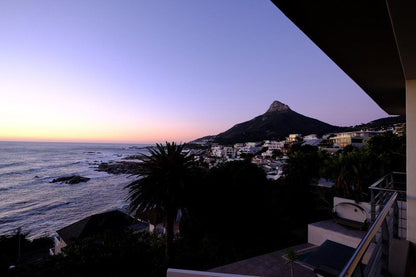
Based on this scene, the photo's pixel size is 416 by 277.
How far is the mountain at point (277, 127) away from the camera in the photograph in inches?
3681

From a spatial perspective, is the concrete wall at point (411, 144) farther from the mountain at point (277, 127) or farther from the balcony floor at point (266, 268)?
the mountain at point (277, 127)

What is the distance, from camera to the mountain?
307 feet

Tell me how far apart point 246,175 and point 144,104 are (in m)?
17.2

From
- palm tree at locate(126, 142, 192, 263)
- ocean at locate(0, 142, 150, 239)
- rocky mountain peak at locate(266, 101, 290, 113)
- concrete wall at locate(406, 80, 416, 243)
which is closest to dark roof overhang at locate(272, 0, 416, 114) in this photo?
concrete wall at locate(406, 80, 416, 243)

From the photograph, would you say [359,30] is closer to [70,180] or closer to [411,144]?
[411,144]

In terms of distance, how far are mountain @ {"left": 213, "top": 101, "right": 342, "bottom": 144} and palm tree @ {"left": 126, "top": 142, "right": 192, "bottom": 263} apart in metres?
85.3

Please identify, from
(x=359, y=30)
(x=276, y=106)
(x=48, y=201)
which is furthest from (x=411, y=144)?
(x=276, y=106)

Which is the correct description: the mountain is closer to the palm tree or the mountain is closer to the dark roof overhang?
the palm tree

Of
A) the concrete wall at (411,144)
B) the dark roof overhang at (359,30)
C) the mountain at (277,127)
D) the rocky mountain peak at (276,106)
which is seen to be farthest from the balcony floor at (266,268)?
the rocky mountain peak at (276,106)

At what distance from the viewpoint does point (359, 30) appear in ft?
4.87

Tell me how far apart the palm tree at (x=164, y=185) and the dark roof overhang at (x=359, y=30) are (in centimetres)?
Answer: 738

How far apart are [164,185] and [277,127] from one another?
3929 inches

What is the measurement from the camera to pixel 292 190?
14.4 m

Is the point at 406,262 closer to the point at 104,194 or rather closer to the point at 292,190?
the point at 292,190
